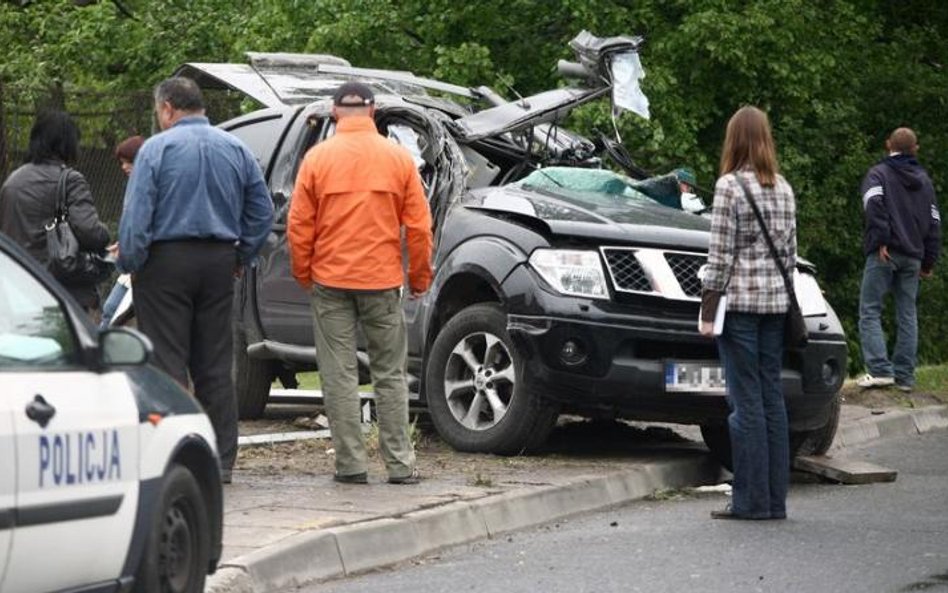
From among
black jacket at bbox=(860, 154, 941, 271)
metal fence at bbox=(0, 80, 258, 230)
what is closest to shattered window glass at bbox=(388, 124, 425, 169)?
black jacket at bbox=(860, 154, 941, 271)

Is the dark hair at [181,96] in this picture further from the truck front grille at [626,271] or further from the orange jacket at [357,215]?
the truck front grille at [626,271]

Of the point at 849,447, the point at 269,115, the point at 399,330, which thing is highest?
the point at 269,115

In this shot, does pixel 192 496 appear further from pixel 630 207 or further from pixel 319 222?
pixel 630 207

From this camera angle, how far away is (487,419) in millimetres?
11453

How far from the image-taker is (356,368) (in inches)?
408

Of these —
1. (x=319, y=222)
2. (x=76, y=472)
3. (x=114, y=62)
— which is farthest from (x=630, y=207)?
(x=114, y=62)

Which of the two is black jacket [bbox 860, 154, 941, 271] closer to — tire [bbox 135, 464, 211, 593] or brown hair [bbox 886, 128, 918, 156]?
brown hair [bbox 886, 128, 918, 156]

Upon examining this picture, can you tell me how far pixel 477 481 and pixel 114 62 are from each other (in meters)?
18.3

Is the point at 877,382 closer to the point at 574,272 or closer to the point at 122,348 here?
the point at 574,272

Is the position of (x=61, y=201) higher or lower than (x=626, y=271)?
higher

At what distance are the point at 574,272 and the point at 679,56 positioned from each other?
12946 mm

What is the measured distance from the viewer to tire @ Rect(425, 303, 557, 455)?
1115cm

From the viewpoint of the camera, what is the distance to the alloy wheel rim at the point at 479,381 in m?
11.3

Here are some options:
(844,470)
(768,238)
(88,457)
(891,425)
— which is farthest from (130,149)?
(88,457)
